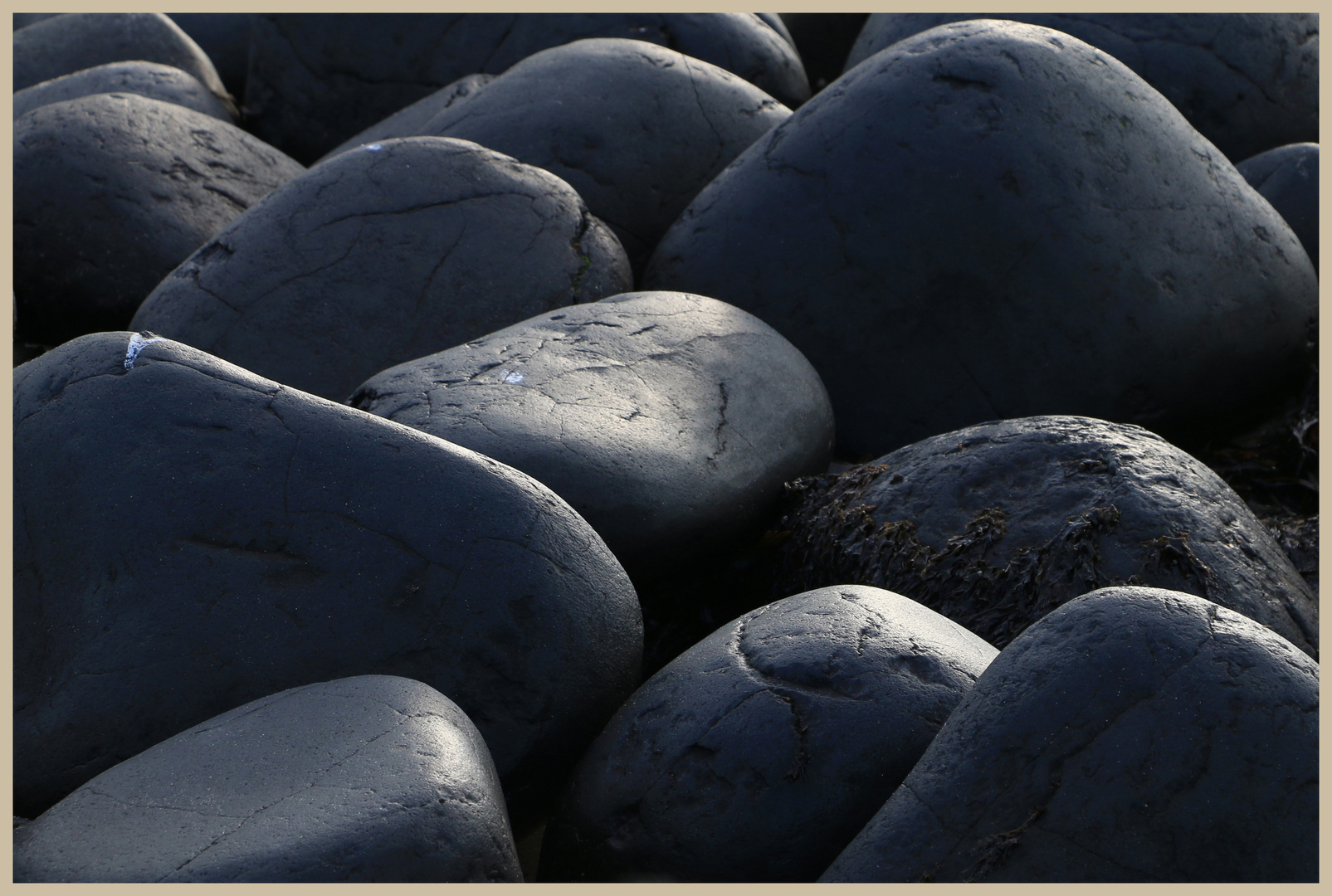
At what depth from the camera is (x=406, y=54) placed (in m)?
6.21

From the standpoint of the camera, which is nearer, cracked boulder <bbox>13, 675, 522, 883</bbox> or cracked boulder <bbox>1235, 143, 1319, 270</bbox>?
cracked boulder <bbox>13, 675, 522, 883</bbox>

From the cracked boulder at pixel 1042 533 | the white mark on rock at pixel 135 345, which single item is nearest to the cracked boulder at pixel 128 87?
the white mark on rock at pixel 135 345

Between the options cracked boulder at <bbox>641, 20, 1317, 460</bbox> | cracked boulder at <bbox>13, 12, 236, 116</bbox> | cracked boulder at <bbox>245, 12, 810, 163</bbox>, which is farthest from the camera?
cracked boulder at <bbox>13, 12, 236, 116</bbox>

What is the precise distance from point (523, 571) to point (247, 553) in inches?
21.9

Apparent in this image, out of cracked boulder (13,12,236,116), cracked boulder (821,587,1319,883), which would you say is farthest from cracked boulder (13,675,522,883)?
cracked boulder (13,12,236,116)

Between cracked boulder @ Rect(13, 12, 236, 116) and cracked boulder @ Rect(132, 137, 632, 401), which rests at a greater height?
cracked boulder @ Rect(132, 137, 632, 401)

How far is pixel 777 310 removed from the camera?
4.28 metres

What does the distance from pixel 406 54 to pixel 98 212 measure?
187 centimetres

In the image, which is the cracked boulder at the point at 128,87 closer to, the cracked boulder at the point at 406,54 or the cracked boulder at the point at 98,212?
the cracked boulder at the point at 406,54

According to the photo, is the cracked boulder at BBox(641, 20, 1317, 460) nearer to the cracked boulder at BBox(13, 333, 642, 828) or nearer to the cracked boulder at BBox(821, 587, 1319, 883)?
the cracked boulder at BBox(13, 333, 642, 828)

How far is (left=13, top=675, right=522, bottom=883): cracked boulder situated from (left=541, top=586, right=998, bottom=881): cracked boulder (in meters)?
0.30

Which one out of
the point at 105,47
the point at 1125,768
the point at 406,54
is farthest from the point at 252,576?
the point at 105,47

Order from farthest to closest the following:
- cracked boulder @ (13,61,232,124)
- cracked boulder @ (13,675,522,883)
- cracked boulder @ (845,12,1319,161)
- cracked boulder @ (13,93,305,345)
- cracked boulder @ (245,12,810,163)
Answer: cracked boulder @ (13,61,232,124), cracked boulder @ (245,12,810,163), cracked boulder @ (845,12,1319,161), cracked boulder @ (13,93,305,345), cracked boulder @ (13,675,522,883)

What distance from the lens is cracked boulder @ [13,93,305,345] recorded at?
4.93 metres
